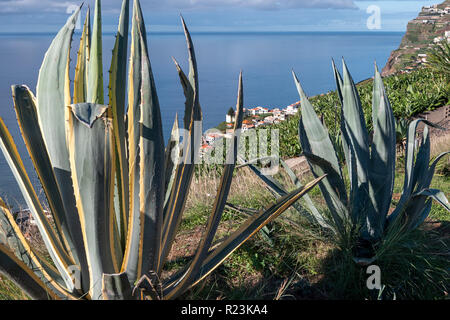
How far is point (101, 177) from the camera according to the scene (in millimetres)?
1494

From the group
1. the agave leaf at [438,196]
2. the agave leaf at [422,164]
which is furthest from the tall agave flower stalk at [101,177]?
the agave leaf at [422,164]

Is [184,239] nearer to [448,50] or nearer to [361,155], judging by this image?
[361,155]

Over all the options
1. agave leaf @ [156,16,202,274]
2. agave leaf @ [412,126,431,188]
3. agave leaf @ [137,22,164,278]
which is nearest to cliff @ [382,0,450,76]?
agave leaf @ [412,126,431,188]

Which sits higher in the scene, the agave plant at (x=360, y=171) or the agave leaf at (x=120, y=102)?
the agave leaf at (x=120, y=102)

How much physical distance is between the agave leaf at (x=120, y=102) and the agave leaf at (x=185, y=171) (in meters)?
0.24

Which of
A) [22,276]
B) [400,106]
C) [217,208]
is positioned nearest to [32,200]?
[22,276]

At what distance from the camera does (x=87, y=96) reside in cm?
185

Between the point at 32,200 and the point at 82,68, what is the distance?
2.08 feet

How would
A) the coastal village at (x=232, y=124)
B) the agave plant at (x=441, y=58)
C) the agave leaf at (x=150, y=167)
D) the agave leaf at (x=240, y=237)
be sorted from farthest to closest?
the agave plant at (x=441, y=58), the coastal village at (x=232, y=124), the agave leaf at (x=240, y=237), the agave leaf at (x=150, y=167)

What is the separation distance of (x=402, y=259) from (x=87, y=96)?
2087mm

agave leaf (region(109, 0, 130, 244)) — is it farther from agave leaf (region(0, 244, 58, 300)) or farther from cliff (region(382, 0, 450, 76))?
cliff (region(382, 0, 450, 76))

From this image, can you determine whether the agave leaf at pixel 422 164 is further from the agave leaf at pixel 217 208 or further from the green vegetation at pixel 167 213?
the agave leaf at pixel 217 208

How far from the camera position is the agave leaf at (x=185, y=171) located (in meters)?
1.80
